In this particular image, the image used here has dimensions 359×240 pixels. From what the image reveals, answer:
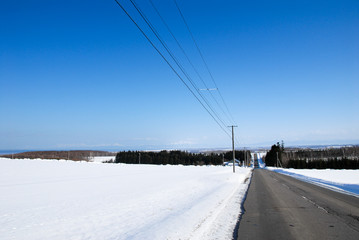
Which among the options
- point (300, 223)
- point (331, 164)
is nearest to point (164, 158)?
point (331, 164)

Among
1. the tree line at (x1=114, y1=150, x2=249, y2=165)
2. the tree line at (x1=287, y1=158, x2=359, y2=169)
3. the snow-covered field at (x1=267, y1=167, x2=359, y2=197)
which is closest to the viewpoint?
the snow-covered field at (x1=267, y1=167, x2=359, y2=197)

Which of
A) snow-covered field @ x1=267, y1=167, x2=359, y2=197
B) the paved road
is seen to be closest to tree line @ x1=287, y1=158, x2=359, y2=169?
snow-covered field @ x1=267, y1=167, x2=359, y2=197

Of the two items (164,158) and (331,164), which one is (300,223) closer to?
(331,164)

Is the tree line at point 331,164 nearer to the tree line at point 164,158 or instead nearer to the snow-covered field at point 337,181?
the tree line at point 164,158

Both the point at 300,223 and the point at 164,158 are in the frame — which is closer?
the point at 300,223

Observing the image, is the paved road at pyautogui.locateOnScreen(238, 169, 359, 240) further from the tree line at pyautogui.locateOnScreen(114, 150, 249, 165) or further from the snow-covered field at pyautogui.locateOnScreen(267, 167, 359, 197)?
the tree line at pyautogui.locateOnScreen(114, 150, 249, 165)

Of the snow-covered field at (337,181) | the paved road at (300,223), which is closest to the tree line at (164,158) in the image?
the snow-covered field at (337,181)

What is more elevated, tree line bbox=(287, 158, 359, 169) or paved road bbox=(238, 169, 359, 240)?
paved road bbox=(238, 169, 359, 240)

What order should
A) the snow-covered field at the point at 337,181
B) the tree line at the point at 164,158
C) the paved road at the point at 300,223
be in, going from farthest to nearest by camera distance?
1. the tree line at the point at 164,158
2. the snow-covered field at the point at 337,181
3. the paved road at the point at 300,223

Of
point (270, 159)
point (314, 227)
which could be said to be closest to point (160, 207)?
point (314, 227)

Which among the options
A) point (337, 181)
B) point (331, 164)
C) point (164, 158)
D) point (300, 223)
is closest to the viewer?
point (300, 223)

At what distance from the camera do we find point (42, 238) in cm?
561

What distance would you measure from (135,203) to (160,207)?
1497 mm

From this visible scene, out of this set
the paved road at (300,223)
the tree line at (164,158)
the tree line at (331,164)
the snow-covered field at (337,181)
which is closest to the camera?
the paved road at (300,223)
